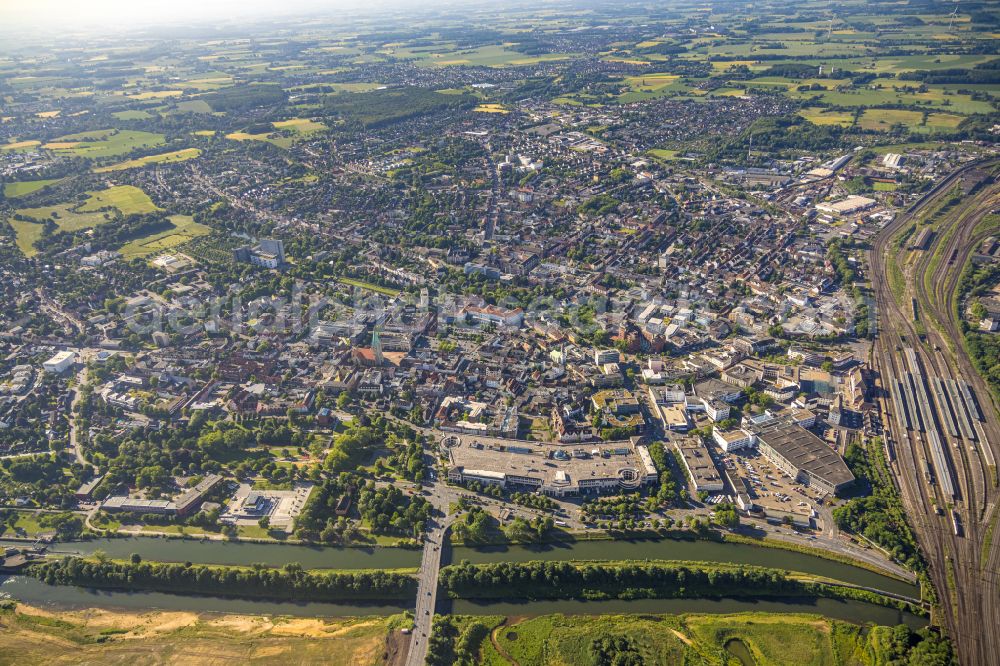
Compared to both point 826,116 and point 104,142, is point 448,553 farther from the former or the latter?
point 104,142

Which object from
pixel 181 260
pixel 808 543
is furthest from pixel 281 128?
pixel 808 543

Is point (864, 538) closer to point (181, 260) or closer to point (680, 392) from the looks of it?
point (680, 392)

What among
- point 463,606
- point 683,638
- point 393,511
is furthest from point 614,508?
point 393,511

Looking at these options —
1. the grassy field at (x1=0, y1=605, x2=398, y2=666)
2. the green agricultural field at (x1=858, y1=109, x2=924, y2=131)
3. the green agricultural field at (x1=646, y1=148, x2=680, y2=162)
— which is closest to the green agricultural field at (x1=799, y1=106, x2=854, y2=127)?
the green agricultural field at (x1=858, y1=109, x2=924, y2=131)

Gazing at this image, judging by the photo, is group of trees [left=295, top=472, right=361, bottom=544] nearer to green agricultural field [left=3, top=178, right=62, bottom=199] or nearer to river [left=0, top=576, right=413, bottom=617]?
river [left=0, top=576, right=413, bottom=617]

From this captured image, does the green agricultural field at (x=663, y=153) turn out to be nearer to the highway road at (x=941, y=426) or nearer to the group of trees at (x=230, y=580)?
the highway road at (x=941, y=426)
